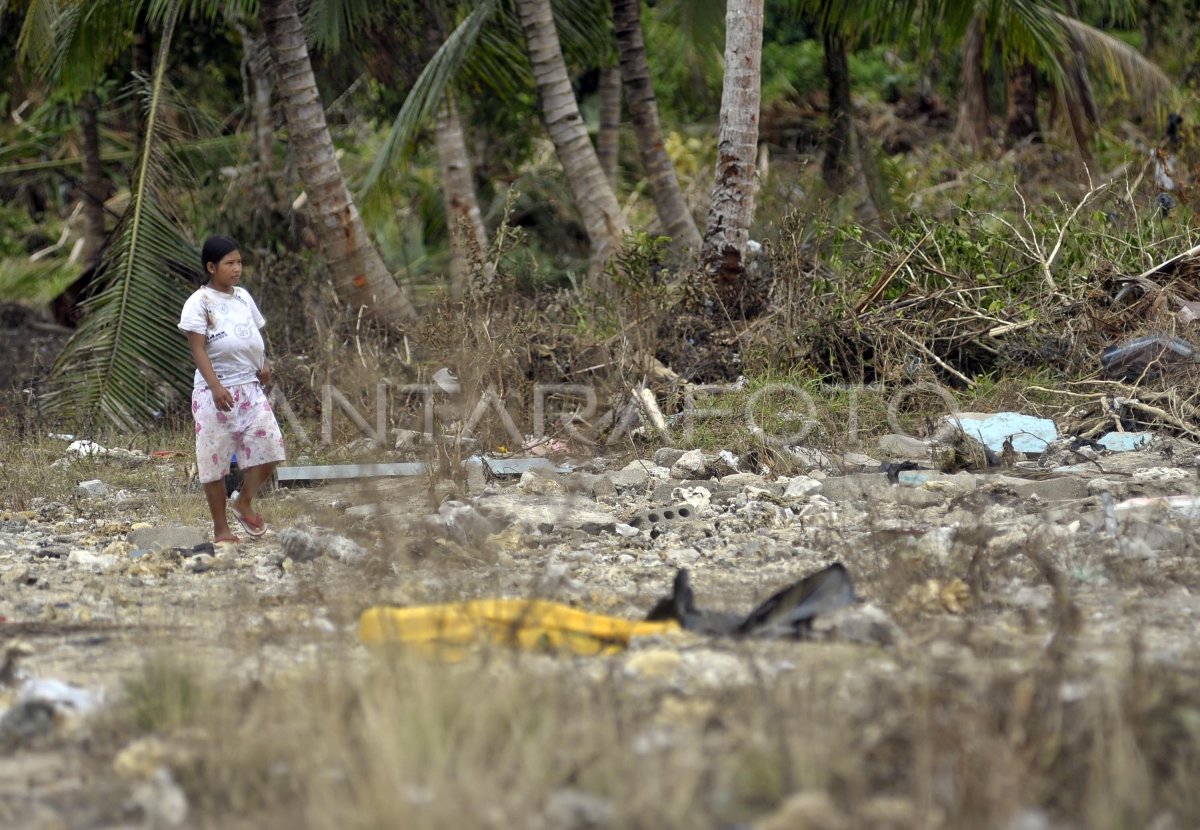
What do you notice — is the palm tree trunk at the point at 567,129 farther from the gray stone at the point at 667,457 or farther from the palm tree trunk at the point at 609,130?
the palm tree trunk at the point at 609,130

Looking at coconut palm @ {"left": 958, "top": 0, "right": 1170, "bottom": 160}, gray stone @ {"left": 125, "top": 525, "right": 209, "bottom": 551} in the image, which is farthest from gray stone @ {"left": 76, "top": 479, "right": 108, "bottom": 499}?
coconut palm @ {"left": 958, "top": 0, "right": 1170, "bottom": 160}

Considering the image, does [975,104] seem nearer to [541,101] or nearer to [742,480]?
[541,101]

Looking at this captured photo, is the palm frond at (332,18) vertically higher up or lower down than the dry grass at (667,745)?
higher up

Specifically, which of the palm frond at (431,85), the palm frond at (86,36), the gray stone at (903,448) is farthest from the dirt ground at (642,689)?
the palm frond at (86,36)

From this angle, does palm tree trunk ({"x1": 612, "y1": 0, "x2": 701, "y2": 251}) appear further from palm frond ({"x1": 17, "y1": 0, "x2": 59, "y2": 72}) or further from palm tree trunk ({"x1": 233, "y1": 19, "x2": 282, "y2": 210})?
palm frond ({"x1": 17, "y1": 0, "x2": 59, "y2": 72})

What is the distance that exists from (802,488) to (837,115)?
21.6ft

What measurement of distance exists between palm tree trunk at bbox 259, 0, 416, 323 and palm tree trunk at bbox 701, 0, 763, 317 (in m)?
2.02

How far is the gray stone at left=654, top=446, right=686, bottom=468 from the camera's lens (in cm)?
695

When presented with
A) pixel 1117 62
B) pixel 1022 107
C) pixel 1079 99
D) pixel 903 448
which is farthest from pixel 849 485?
pixel 1022 107

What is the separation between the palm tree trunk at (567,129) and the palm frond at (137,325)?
2.55 metres

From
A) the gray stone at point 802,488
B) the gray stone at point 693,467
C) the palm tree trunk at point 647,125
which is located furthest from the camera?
the palm tree trunk at point 647,125

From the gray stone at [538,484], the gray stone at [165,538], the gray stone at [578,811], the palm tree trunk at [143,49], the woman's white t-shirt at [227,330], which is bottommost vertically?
the gray stone at [578,811]

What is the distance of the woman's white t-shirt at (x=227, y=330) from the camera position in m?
5.43

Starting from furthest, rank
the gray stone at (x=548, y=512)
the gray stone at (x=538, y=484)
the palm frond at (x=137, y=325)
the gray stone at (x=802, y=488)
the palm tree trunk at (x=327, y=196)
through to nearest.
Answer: the palm tree trunk at (x=327, y=196), the palm frond at (x=137, y=325), the gray stone at (x=538, y=484), the gray stone at (x=802, y=488), the gray stone at (x=548, y=512)
